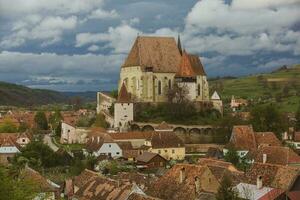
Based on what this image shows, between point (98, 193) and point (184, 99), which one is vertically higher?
point (184, 99)

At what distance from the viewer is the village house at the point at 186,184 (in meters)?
41.1

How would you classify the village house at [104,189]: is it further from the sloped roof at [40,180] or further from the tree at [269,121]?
the tree at [269,121]

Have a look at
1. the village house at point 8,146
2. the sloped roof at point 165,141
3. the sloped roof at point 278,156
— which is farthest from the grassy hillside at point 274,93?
the sloped roof at point 278,156

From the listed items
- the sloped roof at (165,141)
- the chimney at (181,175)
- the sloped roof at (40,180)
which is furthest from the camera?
the sloped roof at (165,141)

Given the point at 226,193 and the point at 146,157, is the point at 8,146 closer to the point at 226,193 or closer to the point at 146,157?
the point at 146,157

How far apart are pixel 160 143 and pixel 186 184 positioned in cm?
4986

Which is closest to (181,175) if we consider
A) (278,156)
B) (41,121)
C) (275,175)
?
(275,175)

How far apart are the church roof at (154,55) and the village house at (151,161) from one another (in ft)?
90.2

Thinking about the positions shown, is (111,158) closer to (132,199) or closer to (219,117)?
(219,117)

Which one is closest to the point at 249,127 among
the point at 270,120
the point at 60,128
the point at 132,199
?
the point at 270,120

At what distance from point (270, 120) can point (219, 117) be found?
10.2 meters

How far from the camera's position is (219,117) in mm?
106312

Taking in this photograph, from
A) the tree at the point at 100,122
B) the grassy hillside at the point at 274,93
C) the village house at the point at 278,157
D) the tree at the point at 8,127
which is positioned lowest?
the village house at the point at 278,157

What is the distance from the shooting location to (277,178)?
40625 mm
